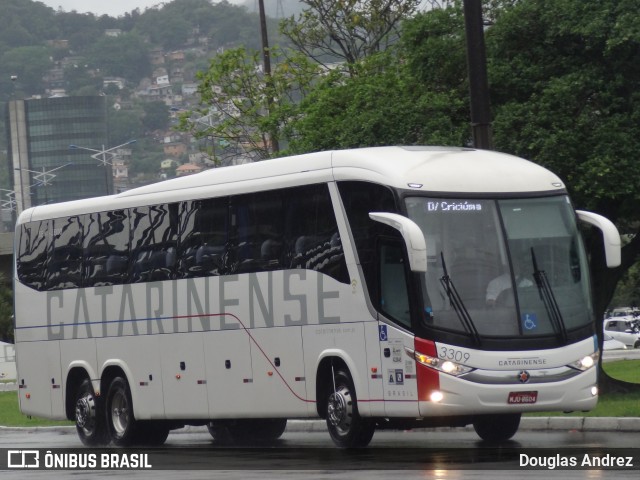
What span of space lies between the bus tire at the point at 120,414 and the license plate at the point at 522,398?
720 centimetres

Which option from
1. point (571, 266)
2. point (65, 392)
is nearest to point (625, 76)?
point (571, 266)

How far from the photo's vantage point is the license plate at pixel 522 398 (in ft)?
52.9

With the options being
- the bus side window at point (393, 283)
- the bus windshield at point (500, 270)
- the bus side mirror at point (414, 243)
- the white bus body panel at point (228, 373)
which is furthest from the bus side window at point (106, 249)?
the bus side mirror at point (414, 243)

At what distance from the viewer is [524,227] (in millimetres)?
16875

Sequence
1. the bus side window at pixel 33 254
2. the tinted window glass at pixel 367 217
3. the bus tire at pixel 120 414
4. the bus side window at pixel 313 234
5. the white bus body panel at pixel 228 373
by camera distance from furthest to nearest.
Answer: the bus side window at pixel 33 254
the bus tire at pixel 120 414
the white bus body panel at pixel 228 373
the bus side window at pixel 313 234
the tinted window glass at pixel 367 217

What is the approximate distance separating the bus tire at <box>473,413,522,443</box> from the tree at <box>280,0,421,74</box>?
2806 cm

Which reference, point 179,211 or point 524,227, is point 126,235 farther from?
point 524,227

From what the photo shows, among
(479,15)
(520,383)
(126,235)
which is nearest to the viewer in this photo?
(520,383)

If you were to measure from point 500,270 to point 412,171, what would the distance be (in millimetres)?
1510

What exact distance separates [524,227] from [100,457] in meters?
5.96

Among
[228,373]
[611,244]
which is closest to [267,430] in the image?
[228,373]

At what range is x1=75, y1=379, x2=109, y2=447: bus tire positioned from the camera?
22156mm

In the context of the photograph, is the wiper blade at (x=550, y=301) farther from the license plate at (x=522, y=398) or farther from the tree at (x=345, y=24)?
the tree at (x=345, y=24)

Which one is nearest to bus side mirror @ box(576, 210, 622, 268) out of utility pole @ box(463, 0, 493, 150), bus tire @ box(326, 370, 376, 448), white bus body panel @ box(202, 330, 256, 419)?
utility pole @ box(463, 0, 493, 150)
